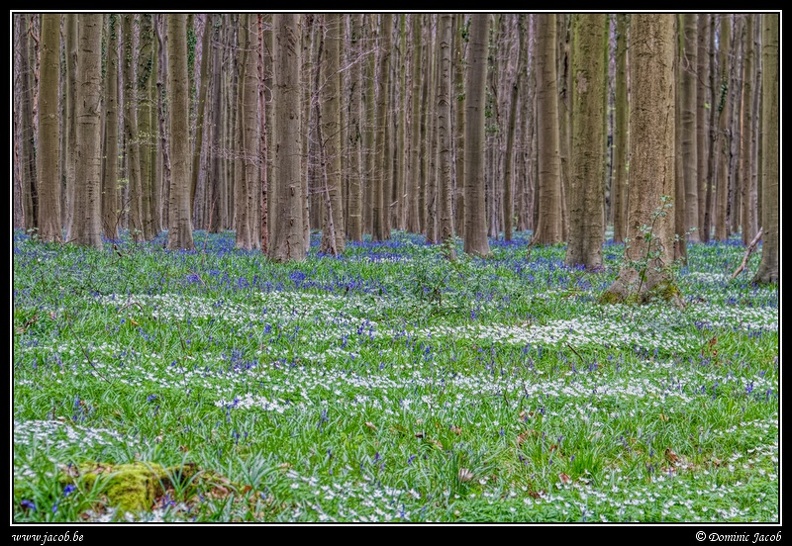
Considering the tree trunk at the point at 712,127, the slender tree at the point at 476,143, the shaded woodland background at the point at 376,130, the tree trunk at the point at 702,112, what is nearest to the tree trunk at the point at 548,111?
the shaded woodland background at the point at 376,130

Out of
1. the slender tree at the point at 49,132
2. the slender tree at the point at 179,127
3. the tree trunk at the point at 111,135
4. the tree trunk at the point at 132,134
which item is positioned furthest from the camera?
the tree trunk at the point at 132,134

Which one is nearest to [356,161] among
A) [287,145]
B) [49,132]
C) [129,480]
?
[287,145]

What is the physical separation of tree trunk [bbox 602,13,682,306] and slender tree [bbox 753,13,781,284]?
6.76ft

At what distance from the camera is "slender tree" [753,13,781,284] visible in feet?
40.7

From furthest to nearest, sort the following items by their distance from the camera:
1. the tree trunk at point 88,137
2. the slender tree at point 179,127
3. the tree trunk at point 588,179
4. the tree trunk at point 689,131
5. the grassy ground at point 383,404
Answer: the tree trunk at point 689,131, the slender tree at point 179,127, the tree trunk at point 588,179, the tree trunk at point 88,137, the grassy ground at point 383,404

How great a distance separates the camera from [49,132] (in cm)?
1653

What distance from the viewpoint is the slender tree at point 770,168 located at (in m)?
12.4

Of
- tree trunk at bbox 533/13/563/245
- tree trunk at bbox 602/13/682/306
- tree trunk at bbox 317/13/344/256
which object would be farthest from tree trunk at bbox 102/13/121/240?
tree trunk at bbox 602/13/682/306

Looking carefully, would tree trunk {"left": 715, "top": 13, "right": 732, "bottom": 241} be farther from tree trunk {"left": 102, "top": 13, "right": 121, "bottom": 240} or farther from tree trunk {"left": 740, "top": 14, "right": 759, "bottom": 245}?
tree trunk {"left": 102, "top": 13, "right": 121, "bottom": 240}

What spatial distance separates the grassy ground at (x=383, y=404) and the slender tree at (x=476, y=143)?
23.8 ft

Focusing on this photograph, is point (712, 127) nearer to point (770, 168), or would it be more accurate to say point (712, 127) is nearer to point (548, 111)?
point (548, 111)

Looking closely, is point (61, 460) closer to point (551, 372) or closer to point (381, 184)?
point (551, 372)

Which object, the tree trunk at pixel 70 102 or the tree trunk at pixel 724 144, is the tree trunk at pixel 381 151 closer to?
the tree trunk at pixel 70 102

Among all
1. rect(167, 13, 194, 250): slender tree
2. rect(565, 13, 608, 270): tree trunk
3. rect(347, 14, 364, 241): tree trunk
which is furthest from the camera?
rect(347, 14, 364, 241): tree trunk
